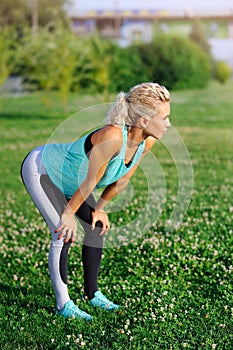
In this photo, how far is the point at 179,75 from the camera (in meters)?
41.8

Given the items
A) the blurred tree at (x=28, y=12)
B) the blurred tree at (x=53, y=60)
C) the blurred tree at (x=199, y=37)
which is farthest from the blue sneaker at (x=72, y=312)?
the blurred tree at (x=28, y=12)

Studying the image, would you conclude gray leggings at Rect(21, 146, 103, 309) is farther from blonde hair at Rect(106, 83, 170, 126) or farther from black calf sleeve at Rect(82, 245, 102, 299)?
blonde hair at Rect(106, 83, 170, 126)

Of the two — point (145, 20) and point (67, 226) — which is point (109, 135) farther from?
point (145, 20)

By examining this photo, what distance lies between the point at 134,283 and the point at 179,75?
120ft

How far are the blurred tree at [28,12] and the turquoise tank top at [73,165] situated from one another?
6040 cm

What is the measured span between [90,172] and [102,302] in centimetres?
148

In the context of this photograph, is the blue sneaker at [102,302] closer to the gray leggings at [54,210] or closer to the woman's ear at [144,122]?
the gray leggings at [54,210]

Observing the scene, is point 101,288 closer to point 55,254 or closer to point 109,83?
point 55,254

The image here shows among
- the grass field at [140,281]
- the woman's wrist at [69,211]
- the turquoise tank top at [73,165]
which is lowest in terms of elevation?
the grass field at [140,281]

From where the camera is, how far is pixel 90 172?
4.85m

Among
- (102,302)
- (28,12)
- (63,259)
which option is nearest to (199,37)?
(28,12)

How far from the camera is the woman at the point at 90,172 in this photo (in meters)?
4.80

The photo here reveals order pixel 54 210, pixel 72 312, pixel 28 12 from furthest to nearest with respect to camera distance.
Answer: pixel 28 12, pixel 72 312, pixel 54 210

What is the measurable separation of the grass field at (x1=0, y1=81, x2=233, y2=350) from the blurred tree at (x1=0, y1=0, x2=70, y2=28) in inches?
2226
